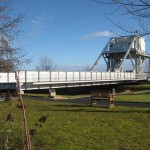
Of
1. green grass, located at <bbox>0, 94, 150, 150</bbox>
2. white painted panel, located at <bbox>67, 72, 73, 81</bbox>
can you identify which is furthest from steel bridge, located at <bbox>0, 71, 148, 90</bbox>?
green grass, located at <bbox>0, 94, 150, 150</bbox>

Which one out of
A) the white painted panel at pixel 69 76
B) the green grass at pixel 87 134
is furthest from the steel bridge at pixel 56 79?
the green grass at pixel 87 134

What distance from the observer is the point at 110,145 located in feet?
26.8

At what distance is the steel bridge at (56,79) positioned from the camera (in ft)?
125

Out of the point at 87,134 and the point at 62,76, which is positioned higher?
the point at 62,76

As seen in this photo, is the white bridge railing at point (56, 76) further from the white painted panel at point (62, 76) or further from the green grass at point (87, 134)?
the green grass at point (87, 134)

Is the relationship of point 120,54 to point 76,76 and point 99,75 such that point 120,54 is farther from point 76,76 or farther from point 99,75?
point 76,76

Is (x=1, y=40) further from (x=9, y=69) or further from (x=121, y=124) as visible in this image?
(x=121, y=124)

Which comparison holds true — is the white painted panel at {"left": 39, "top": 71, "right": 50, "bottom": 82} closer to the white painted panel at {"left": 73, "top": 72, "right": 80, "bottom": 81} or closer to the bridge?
the bridge

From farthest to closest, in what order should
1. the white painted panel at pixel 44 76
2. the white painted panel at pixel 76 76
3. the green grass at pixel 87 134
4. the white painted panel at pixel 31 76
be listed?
1. the white painted panel at pixel 76 76
2. the white painted panel at pixel 44 76
3. the white painted panel at pixel 31 76
4. the green grass at pixel 87 134

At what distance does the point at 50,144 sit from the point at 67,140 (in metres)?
0.62

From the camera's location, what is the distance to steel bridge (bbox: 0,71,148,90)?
3810 cm

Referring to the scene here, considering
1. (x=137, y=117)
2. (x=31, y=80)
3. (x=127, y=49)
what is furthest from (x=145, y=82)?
(x=137, y=117)

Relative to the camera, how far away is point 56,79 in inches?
1796

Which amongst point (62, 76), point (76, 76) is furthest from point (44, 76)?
point (76, 76)
